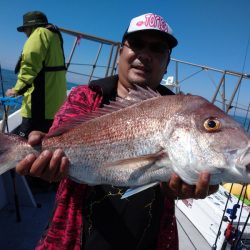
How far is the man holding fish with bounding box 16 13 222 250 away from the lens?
1814 mm

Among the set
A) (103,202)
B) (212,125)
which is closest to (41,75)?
(103,202)

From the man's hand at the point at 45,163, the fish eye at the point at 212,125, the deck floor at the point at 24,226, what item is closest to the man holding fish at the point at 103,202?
the man's hand at the point at 45,163

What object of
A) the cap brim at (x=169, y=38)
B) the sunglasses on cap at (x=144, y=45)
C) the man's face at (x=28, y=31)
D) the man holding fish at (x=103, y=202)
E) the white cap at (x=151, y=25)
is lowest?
the man holding fish at (x=103, y=202)

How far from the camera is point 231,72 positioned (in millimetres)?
6785

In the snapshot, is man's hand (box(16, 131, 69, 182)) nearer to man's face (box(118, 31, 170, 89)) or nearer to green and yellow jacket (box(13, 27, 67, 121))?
man's face (box(118, 31, 170, 89))

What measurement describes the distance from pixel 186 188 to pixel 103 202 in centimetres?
53

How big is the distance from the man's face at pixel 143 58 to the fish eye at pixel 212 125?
669mm

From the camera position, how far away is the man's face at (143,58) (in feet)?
7.33

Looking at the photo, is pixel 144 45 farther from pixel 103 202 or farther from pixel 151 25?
pixel 103 202

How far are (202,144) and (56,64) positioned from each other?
3.45 m

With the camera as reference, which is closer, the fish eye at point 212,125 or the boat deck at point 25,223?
the fish eye at point 212,125

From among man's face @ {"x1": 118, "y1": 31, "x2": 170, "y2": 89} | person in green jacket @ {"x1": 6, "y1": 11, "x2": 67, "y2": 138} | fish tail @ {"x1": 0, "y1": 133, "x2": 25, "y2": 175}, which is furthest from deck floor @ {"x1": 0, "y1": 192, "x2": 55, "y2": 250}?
man's face @ {"x1": 118, "y1": 31, "x2": 170, "y2": 89}

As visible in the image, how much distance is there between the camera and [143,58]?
7.27 feet

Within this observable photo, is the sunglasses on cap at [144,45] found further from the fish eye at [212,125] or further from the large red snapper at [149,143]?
the fish eye at [212,125]
